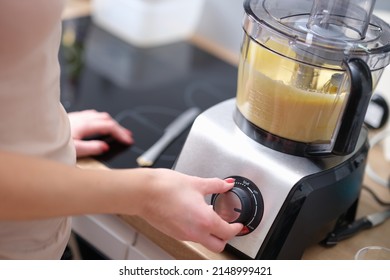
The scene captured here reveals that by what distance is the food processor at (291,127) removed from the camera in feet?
2.24

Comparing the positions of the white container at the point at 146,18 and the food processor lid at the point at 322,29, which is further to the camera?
the white container at the point at 146,18

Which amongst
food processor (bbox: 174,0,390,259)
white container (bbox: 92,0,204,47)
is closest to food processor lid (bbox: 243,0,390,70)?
food processor (bbox: 174,0,390,259)

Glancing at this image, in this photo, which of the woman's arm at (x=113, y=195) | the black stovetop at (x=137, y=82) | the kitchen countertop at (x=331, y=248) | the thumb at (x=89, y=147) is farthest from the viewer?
the black stovetop at (x=137, y=82)

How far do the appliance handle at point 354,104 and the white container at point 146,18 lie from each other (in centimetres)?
71

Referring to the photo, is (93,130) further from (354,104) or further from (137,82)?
(354,104)

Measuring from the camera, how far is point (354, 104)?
0.65m

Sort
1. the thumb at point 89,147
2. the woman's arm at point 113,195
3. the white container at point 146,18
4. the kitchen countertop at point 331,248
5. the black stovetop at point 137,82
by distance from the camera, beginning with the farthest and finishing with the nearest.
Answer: the white container at point 146,18, the black stovetop at point 137,82, the thumb at point 89,147, the kitchen countertop at point 331,248, the woman's arm at point 113,195

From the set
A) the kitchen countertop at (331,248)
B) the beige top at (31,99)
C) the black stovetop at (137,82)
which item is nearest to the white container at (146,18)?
the black stovetop at (137,82)

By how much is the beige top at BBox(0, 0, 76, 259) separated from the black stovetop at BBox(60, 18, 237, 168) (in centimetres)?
22

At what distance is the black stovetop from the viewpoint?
986 millimetres

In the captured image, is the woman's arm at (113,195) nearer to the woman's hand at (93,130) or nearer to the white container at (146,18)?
the woman's hand at (93,130)

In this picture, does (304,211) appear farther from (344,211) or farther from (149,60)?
(149,60)

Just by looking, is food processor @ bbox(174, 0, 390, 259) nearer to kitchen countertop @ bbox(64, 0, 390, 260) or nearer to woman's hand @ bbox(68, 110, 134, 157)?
kitchen countertop @ bbox(64, 0, 390, 260)

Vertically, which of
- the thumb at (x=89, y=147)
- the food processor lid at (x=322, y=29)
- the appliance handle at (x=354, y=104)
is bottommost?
the thumb at (x=89, y=147)
